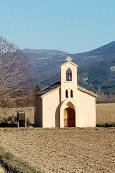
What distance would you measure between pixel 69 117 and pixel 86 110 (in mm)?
1816

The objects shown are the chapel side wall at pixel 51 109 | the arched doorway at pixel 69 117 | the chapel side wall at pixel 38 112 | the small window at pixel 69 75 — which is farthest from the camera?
the small window at pixel 69 75

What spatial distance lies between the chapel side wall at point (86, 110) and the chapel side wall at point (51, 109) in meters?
2.32

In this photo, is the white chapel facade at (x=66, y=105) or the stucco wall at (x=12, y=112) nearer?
the white chapel facade at (x=66, y=105)

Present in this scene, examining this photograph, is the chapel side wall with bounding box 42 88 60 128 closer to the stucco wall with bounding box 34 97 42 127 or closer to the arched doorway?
the stucco wall with bounding box 34 97 42 127

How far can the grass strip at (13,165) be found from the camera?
62.2 feet

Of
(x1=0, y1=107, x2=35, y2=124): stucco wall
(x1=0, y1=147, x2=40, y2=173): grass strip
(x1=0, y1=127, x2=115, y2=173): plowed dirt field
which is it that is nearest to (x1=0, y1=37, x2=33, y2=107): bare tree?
(x1=0, y1=107, x2=35, y2=124): stucco wall

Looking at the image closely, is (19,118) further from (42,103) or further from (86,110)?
(86,110)

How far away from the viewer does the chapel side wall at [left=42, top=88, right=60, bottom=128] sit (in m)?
48.8

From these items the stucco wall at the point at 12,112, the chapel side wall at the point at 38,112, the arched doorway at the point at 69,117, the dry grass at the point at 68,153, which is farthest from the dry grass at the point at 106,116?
the dry grass at the point at 68,153

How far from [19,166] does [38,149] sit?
29.6 feet

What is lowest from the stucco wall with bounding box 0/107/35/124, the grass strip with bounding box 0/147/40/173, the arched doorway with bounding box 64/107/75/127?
the grass strip with bounding box 0/147/40/173

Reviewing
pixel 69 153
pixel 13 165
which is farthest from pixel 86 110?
pixel 13 165

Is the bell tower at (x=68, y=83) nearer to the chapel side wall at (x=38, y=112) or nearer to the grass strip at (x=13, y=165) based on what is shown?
the chapel side wall at (x=38, y=112)

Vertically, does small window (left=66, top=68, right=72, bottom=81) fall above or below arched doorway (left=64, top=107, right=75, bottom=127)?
above
